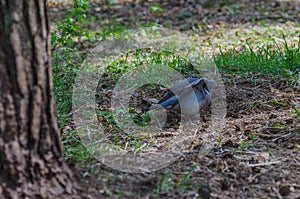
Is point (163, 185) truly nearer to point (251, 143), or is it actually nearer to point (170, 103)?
point (251, 143)

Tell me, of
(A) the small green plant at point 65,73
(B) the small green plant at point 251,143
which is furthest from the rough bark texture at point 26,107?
(B) the small green plant at point 251,143

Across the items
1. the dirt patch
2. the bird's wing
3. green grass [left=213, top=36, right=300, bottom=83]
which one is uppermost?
green grass [left=213, top=36, right=300, bottom=83]

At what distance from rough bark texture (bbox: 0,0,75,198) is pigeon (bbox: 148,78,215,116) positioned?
4.43ft

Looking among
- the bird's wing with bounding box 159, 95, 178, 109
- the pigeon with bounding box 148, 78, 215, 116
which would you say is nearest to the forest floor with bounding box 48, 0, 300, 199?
the pigeon with bounding box 148, 78, 215, 116

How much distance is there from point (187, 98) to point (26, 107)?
1603mm

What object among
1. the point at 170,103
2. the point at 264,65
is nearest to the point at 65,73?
the point at 170,103

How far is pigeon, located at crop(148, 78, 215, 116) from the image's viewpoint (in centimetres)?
350

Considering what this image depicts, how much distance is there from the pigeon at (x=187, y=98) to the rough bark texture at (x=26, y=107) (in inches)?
53.2

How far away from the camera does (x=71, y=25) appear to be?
14.2 feet

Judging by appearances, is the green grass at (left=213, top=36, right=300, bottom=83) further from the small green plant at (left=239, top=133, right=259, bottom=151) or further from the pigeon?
the small green plant at (left=239, top=133, right=259, bottom=151)

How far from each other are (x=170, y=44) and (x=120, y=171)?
372cm

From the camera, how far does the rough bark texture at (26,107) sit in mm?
2076

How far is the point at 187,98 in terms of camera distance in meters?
3.51

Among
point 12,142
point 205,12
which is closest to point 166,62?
point 12,142
